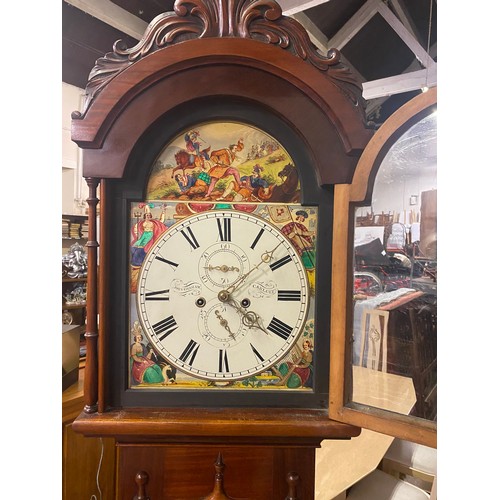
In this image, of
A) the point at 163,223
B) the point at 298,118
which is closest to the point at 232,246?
the point at 163,223

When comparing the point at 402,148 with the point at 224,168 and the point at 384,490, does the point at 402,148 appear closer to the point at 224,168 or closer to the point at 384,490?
the point at 224,168

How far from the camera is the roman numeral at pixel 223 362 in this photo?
0.71 metres

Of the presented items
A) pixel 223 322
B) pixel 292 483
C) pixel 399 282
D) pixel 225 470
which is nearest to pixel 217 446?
pixel 225 470

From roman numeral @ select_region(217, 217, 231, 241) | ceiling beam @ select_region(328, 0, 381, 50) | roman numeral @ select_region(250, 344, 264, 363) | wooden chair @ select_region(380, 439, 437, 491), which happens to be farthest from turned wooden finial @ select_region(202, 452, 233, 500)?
ceiling beam @ select_region(328, 0, 381, 50)

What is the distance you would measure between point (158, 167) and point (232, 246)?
0.72 ft

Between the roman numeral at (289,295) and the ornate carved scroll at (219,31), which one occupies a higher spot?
the ornate carved scroll at (219,31)

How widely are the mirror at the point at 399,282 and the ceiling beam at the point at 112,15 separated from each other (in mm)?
1854

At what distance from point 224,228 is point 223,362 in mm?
268

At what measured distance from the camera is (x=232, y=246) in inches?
28.3

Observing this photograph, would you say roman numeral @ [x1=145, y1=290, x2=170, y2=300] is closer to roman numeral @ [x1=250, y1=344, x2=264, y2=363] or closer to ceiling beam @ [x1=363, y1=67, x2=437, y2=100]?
roman numeral @ [x1=250, y1=344, x2=264, y2=363]

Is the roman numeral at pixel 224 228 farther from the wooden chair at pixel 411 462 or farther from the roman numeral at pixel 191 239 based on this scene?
the wooden chair at pixel 411 462

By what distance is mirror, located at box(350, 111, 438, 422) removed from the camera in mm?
636

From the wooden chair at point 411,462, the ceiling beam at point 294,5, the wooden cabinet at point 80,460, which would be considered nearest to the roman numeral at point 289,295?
the wooden cabinet at point 80,460

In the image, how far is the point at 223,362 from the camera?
715 millimetres
